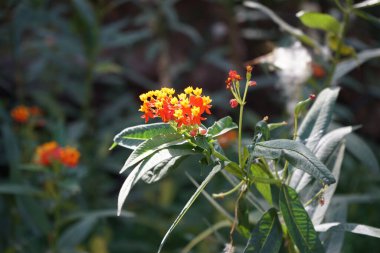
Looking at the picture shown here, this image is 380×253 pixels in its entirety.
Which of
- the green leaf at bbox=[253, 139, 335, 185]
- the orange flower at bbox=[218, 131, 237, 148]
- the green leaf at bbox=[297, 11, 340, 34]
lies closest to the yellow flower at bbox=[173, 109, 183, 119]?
the green leaf at bbox=[253, 139, 335, 185]

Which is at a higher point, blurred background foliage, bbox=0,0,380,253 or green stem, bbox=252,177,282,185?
green stem, bbox=252,177,282,185

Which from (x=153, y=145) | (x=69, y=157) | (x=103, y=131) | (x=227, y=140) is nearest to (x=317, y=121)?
(x=153, y=145)

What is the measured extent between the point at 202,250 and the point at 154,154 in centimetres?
123

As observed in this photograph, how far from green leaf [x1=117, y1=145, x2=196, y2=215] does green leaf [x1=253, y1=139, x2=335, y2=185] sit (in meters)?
0.10

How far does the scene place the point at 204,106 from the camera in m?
0.78

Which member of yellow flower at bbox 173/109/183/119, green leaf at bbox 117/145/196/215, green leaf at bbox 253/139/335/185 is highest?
yellow flower at bbox 173/109/183/119

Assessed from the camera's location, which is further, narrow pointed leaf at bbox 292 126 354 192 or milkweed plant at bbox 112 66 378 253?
narrow pointed leaf at bbox 292 126 354 192

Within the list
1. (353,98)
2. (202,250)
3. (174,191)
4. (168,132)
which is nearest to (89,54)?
(174,191)

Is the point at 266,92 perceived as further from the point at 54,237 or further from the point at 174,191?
the point at 54,237

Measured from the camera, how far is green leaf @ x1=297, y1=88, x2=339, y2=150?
99 cm

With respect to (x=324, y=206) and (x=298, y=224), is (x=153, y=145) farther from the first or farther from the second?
(x=324, y=206)

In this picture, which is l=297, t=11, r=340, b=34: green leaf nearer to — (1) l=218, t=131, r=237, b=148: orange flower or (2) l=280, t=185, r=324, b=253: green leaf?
(2) l=280, t=185, r=324, b=253: green leaf

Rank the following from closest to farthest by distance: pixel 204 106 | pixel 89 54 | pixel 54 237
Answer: pixel 204 106 → pixel 54 237 → pixel 89 54

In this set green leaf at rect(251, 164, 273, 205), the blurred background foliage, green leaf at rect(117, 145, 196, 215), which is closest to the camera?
green leaf at rect(117, 145, 196, 215)
